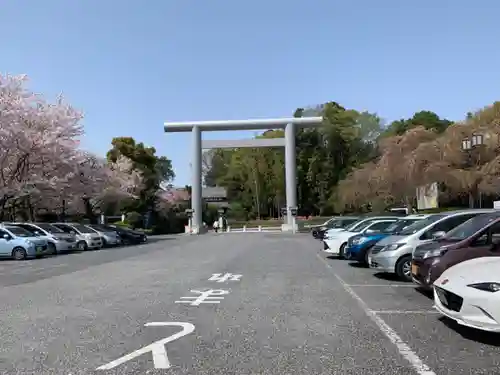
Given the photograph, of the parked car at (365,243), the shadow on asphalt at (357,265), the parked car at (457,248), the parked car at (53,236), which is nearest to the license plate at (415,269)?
the parked car at (457,248)

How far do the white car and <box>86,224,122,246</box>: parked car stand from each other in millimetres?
28020

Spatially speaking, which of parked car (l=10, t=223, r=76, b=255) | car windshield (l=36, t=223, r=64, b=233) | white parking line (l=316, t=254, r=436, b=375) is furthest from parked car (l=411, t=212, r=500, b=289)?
car windshield (l=36, t=223, r=64, b=233)

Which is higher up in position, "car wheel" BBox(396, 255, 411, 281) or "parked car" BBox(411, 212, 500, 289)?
"parked car" BBox(411, 212, 500, 289)

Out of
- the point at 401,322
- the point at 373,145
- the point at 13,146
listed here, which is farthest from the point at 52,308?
the point at 373,145

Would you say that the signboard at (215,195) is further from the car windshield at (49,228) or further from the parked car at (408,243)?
the parked car at (408,243)

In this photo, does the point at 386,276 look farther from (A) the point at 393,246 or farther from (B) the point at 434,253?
(B) the point at 434,253

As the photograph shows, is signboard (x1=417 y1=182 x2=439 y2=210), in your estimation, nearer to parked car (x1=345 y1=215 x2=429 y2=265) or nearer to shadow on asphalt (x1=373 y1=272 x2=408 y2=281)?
parked car (x1=345 y1=215 x2=429 y2=265)

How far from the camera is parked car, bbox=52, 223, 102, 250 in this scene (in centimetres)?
3088

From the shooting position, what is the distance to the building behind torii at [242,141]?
5575cm

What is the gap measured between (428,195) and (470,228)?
34365 millimetres

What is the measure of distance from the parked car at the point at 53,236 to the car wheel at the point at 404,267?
1847cm

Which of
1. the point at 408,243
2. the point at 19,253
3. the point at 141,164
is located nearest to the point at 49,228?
the point at 19,253

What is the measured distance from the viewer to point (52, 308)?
9.49 m

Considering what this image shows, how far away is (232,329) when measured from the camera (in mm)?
7539
